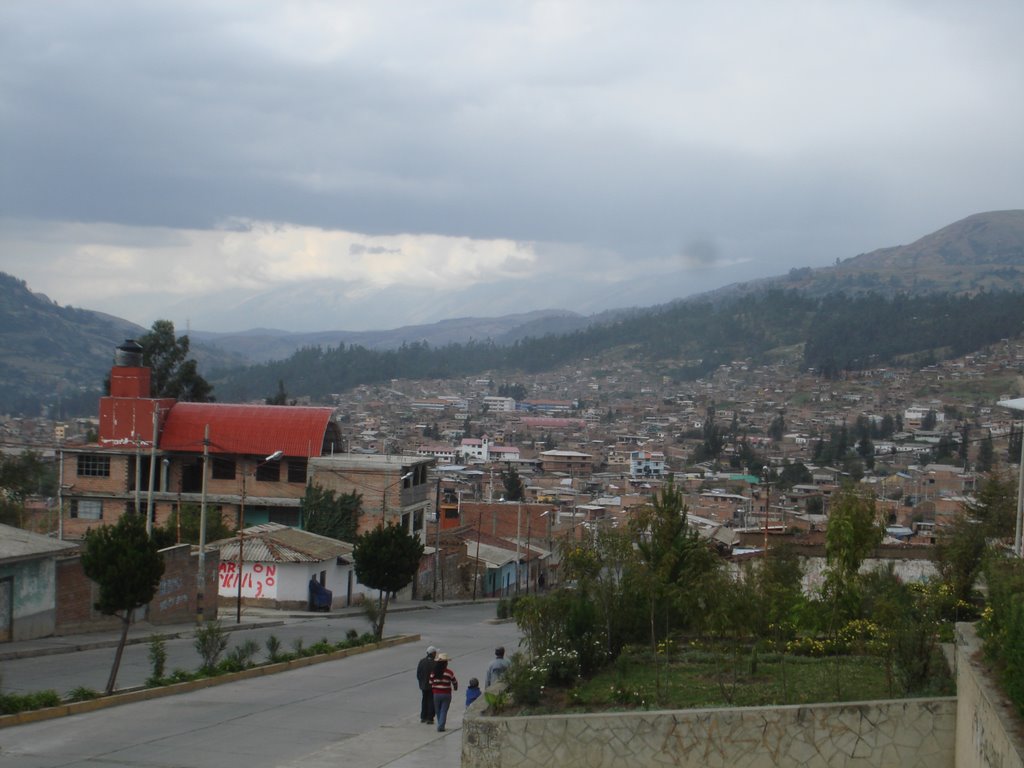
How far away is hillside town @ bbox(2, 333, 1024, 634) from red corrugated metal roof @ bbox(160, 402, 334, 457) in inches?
2.5

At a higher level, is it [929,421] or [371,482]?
[929,421]

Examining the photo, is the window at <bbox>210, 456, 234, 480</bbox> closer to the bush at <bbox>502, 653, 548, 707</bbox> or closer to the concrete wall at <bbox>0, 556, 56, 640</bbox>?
the concrete wall at <bbox>0, 556, 56, 640</bbox>

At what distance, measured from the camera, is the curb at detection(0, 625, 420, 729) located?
1229 centimetres

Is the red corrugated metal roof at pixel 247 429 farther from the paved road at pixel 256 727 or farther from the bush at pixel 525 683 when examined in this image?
the bush at pixel 525 683

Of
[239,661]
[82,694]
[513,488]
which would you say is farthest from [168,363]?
[82,694]

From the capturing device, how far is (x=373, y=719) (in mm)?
13578

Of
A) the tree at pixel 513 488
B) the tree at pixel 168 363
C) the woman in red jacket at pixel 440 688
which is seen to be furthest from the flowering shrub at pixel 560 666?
the tree at pixel 513 488

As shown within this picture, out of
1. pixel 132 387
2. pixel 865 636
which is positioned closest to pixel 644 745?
pixel 865 636

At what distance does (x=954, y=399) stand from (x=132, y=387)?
442ft

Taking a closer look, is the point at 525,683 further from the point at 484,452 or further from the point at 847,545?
the point at 484,452

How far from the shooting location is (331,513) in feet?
133

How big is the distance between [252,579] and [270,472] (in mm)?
11758

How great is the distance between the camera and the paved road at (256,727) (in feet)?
35.8

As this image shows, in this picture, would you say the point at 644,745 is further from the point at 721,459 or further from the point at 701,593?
the point at 721,459
